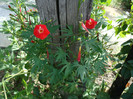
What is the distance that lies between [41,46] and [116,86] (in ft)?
3.56

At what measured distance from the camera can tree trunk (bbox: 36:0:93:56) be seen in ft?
2.60

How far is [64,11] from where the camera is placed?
32.6 inches

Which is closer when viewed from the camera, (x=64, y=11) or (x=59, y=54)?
(x=64, y=11)

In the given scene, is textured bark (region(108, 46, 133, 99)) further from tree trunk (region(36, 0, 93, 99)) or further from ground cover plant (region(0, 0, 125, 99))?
tree trunk (region(36, 0, 93, 99))

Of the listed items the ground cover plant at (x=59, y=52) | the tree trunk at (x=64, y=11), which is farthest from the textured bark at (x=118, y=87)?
the tree trunk at (x=64, y=11)

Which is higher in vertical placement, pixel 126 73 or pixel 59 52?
pixel 59 52

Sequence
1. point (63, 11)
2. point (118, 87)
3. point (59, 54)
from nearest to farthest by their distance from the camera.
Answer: point (63, 11) → point (59, 54) → point (118, 87)

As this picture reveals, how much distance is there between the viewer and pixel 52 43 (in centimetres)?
95

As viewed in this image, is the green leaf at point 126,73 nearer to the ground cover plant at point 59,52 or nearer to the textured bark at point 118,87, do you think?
the textured bark at point 118,87

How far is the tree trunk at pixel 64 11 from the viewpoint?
79 cm

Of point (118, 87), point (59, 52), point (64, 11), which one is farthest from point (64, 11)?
point (118, 87)

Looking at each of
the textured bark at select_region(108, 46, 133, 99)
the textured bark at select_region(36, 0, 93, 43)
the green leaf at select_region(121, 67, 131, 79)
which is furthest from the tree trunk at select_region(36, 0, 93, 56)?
the textured bark at select_region(108, 46, 133, 99)

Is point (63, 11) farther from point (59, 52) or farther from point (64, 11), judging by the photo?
point (59, 52)

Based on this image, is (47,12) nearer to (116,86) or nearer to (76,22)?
(76,22)
